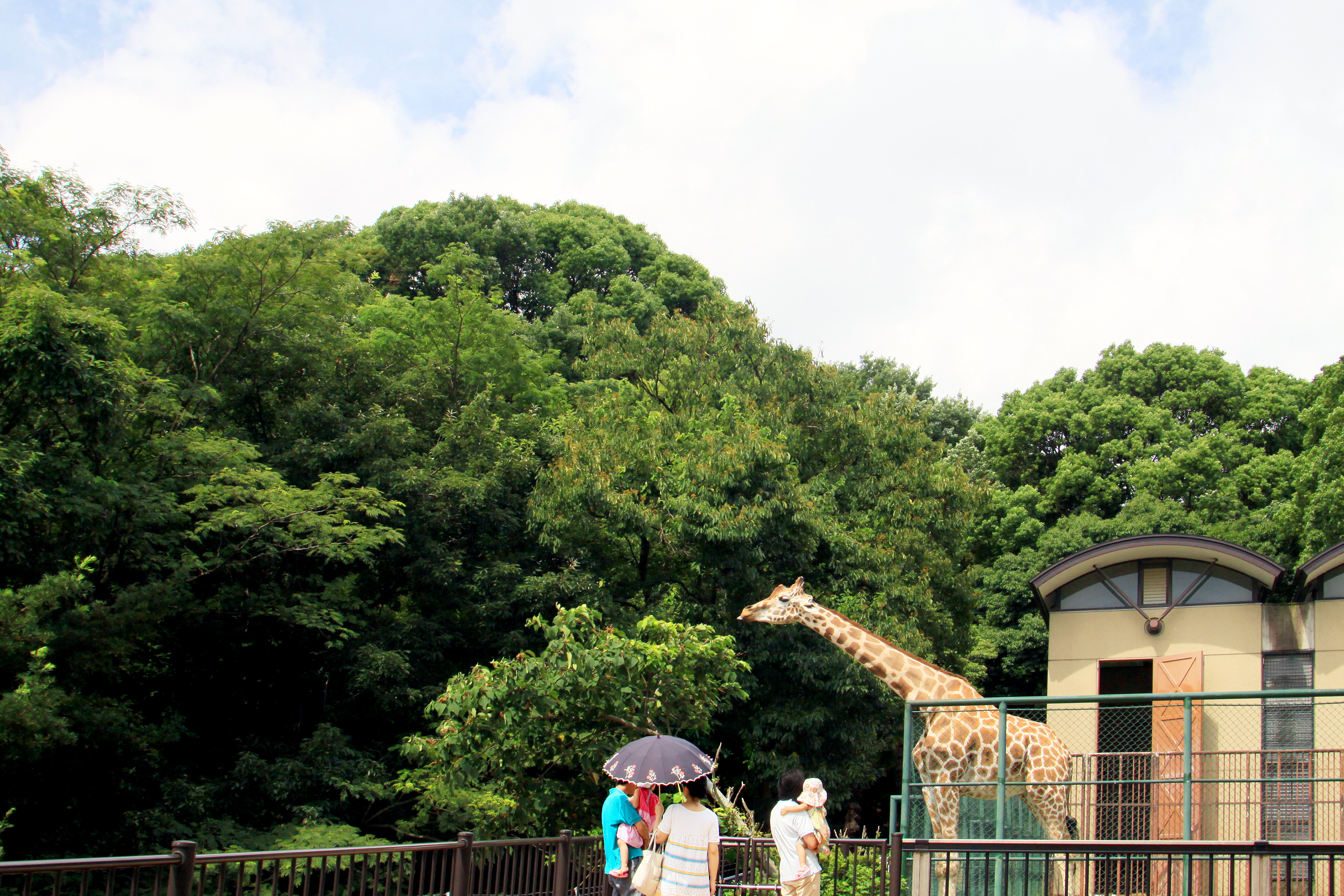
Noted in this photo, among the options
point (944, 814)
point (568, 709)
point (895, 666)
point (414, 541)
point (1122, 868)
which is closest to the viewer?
point (1122, 868)

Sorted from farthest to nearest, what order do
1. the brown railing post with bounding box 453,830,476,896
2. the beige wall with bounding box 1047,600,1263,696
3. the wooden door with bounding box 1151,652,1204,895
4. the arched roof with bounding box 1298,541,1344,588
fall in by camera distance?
the beige wall with bounding box 1047,600,1263,696 < the arched roof with bounding box 1298,541,1344,588 < the wooden door with bounding box 1151,652,1204,895 < the brown railing post with bounding box 453,830,476,896

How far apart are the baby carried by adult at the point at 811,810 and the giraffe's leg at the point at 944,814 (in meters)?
2.91

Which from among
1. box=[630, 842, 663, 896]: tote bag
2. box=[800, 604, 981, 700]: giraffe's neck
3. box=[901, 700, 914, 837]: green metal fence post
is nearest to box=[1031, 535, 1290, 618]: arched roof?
box=[800, 604, 981, 700]: giraffe's neck

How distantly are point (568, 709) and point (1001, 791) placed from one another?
6.15 m

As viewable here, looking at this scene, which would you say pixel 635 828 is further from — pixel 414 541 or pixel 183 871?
pixel 414 541

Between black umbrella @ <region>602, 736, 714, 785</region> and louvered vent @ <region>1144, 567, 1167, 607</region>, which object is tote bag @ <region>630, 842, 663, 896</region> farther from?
louvered vent @ <region>1144, 567, 1167, 607</region>

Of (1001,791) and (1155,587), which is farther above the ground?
(1155,587)

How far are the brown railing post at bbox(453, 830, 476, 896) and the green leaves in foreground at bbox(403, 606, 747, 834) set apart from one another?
5.79m

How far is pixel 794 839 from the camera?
7.96m

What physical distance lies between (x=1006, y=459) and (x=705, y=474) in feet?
56.8

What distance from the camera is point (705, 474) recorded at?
20.2m

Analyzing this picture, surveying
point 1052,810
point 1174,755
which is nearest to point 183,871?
point 1052,810

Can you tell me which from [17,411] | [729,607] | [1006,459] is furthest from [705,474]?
[1006,459]

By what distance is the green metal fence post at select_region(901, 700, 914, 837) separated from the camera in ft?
34.8
